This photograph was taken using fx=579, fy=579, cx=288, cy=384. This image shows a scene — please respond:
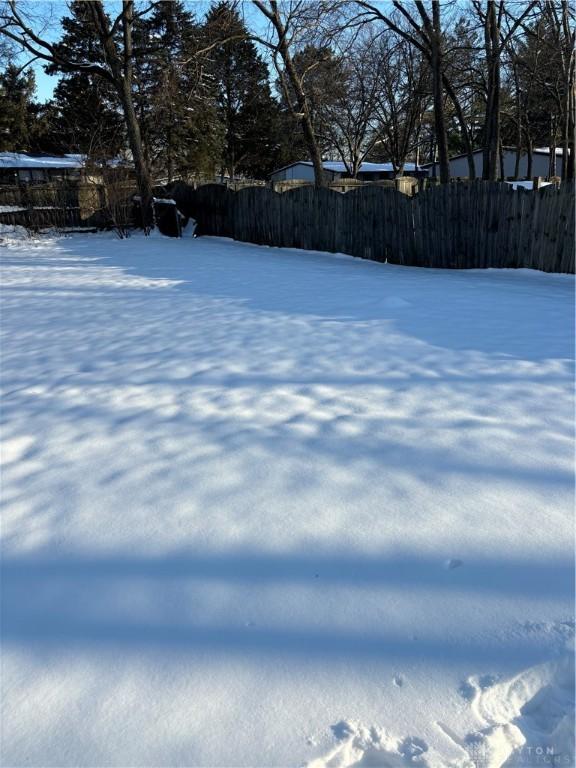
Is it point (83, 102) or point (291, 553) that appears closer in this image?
point (291, 553)

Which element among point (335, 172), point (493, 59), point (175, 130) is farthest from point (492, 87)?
point (335, 172)

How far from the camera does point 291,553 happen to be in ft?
8.25

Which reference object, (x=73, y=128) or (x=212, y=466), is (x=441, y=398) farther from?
(x=73, y=128)

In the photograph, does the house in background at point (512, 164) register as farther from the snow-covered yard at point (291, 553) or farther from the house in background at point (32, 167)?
the snow-covered yard at point (291, 553)

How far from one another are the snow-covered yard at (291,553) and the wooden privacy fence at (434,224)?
4.24 meters

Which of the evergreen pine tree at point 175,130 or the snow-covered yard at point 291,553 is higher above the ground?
the evergreen pine tree at point 175,130

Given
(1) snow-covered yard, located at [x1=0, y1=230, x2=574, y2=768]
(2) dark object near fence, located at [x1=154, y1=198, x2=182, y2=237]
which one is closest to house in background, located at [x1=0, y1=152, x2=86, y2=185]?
(2) dark object near fence, located at [x1=154, y1=198, x2=182, y2=237]

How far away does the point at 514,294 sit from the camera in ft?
24.5

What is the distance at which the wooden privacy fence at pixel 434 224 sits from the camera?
881cm

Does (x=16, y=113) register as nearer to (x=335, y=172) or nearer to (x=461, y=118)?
(x=335, y=172)

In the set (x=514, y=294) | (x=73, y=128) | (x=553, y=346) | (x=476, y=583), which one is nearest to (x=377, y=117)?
(x=73, y=128)

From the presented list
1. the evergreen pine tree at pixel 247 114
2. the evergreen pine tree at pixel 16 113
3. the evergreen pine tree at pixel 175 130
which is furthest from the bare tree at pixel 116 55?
the evergreen pine tree at pixel 247 114

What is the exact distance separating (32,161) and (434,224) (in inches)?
1362

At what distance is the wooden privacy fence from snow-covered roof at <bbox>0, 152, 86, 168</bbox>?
2599 cm
